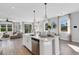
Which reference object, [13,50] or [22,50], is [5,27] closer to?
[13,50]

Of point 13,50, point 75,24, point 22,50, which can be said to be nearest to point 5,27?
point 75,24

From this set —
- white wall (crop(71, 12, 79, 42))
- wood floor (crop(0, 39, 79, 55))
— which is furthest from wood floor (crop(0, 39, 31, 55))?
white wall (crop(71, 12, 79, 42))

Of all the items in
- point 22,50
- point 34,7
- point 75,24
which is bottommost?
point 22,50

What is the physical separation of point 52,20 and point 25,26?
5955mm

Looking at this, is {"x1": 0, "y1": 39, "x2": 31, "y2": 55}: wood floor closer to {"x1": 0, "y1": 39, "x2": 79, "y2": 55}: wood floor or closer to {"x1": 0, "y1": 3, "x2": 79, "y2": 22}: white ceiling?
{"x1": 0, "y1": 39, "x2": 79, "y2": 55}: wood floor

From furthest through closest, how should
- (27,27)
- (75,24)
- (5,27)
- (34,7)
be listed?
(27,27) → (5,27) → (75,24) → (34,7)

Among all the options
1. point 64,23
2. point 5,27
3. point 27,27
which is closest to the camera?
point 64,23

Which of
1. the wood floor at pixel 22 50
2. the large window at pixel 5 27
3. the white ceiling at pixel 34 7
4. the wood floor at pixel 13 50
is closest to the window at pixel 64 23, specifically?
the white ceiling at pixel 34 7

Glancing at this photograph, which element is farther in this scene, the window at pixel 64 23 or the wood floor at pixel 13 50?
the window at pixel 64 23

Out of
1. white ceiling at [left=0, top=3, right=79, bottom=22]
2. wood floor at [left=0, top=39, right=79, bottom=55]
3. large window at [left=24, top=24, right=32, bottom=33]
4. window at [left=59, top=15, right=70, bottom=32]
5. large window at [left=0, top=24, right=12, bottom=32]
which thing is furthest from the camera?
large window at [left=24, top=24, right=32, bottom=33]

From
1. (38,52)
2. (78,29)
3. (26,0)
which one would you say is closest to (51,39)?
(38,52)

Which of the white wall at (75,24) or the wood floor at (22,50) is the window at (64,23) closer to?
the white wall at (75,24)

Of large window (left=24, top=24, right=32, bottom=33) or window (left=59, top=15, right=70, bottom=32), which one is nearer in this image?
window (left=59, top=15, right=70, bottom=32)

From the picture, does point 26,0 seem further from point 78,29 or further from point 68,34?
point 68,34
